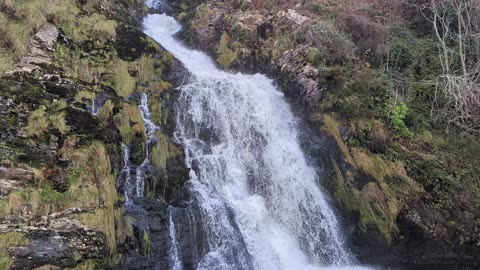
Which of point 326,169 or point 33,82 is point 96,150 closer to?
point 33,82

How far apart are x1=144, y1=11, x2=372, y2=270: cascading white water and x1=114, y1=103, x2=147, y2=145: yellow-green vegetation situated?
1.53 m

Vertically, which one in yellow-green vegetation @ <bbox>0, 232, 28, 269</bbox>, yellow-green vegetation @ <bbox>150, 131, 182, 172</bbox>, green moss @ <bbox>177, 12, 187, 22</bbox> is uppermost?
green moss @ <bbox>177, 12, 187, 22</bbox>

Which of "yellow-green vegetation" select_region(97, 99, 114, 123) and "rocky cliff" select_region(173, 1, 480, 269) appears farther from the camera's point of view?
"rocky cliff" select_region(173, 1, 480, 269)

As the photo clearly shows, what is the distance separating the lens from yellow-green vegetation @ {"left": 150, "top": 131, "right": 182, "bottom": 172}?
10422 millimetres

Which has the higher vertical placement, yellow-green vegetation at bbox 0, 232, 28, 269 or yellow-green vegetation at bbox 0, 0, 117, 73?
yellow-green vegetation at bbox 0, 0, 117, 73

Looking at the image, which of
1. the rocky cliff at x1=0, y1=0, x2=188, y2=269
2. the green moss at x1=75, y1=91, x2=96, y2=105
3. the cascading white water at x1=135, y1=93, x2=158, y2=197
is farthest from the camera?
the green moss at x1=75, y1=91, x2=96, y2=105

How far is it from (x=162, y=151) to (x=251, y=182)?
306cm

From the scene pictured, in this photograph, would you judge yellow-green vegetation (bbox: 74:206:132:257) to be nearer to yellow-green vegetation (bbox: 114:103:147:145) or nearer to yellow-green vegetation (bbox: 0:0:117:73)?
yellow-green vegetation (bbox: 114:103:147:145)

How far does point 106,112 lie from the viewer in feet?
34.3

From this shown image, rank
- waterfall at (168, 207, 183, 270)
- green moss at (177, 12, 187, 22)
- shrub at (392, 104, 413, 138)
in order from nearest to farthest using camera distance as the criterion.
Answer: waterfall at (168, 207, 183, 270), shrub at (392, 104, 413, 138), green moss at (177, 12, 187, 22)

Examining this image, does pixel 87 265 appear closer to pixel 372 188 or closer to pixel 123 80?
pixel 123 80

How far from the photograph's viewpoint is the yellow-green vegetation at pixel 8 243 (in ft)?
23.0

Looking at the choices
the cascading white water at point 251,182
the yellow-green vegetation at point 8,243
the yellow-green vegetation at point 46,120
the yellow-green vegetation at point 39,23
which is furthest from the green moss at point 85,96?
the yellow-green vegetation at point 8,243

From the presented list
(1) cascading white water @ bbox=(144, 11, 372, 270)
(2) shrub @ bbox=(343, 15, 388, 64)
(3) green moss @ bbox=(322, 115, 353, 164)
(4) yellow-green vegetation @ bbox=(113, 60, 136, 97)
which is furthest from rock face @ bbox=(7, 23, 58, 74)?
(2) shrub @ bbox=(343, 15, 388, 64)
